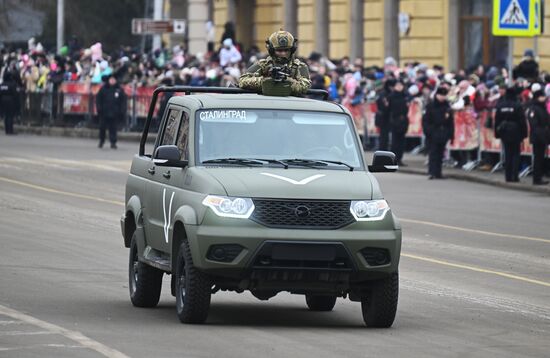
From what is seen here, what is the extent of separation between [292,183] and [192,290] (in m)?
1.06

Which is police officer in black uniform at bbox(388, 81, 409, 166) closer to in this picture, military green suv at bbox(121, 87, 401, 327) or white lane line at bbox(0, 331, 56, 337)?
military green suv at bbox(121, 87, 401, 327)

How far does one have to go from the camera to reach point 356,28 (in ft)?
165

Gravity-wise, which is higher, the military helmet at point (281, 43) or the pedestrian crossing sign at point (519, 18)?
the pedestrian crossing sign at point (519, 18)

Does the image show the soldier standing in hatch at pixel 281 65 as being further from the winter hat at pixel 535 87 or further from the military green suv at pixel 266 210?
the winter hat at pixel 535 87

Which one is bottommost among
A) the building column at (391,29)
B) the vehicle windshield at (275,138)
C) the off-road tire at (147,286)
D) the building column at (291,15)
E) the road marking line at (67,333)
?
the road marking line at (67,333)

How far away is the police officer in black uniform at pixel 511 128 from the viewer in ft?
104

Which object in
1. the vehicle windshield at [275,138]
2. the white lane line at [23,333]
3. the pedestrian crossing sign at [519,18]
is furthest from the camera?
the pedestrian crossing sign at [519,18]

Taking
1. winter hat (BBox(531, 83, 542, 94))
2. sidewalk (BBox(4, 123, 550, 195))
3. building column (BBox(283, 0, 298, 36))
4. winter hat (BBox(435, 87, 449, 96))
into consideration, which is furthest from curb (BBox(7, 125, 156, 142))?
winter hat (BBox(531, 83, 542, 94))

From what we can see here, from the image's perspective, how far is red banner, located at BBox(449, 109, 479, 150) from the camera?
116ft

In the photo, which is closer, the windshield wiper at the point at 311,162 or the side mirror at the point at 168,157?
the side mirror at the point at 168,157

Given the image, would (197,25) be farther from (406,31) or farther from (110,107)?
(110,107)

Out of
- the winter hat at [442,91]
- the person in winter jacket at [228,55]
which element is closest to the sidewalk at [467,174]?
the winter hat at [442,91]

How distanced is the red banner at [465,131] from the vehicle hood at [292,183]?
885 inches

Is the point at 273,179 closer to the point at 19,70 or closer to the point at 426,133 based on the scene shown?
the point at 426,133
